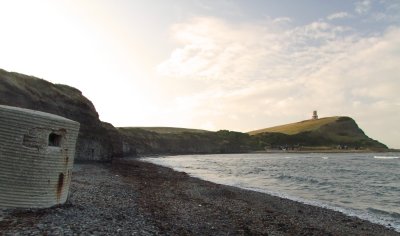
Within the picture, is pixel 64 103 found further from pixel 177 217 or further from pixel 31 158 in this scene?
pixel 31 158

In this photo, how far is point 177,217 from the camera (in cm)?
1992

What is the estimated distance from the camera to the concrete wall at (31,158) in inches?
616

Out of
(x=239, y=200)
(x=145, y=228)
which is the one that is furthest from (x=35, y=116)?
(x=239, y=200)

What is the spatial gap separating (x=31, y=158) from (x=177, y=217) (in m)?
7.78

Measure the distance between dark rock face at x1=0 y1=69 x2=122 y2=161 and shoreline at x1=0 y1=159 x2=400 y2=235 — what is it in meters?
31.8

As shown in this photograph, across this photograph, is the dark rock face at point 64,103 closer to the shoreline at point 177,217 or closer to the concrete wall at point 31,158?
the shoreline at point 177,217

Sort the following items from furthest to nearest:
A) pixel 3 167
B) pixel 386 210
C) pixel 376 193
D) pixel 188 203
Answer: pixel 376 193, pixel 386 210, pixel 188 203, pixel 3 167

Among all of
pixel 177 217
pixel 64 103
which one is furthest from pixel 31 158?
pixel 64 103

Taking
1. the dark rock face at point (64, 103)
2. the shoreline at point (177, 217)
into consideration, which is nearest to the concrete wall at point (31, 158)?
the shoreline at point (177, 217)

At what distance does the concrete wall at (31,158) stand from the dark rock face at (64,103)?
122 ft

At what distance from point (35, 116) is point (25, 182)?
276cm

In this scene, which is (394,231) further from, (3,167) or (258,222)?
(3,167)

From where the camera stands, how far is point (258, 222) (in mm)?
20766

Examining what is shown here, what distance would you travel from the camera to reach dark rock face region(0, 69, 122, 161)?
176ft
